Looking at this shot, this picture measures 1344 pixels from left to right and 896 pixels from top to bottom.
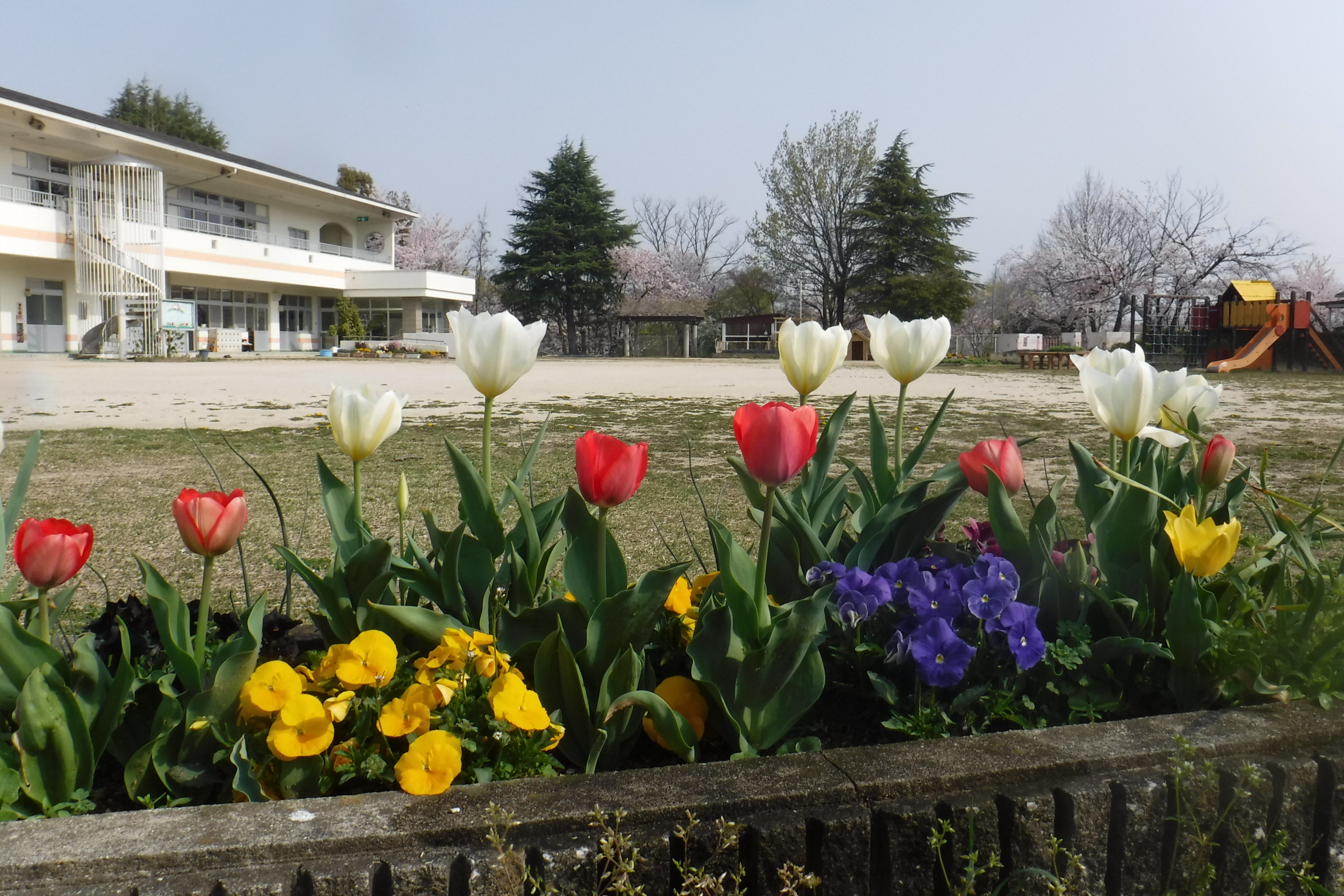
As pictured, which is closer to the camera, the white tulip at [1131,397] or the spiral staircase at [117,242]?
the white tulip at [1131,397]

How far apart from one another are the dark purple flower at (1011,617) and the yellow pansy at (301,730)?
0.92 metres

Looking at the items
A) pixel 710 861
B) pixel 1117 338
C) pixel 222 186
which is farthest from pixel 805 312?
pixel 710 861

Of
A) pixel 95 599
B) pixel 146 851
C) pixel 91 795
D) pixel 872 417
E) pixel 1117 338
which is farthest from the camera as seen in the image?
pixel 1117 338

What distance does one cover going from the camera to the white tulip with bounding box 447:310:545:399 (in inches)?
62.9

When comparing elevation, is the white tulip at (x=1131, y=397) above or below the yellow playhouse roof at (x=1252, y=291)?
below

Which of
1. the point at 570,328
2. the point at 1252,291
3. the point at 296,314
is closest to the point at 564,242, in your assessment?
the point at 570,328

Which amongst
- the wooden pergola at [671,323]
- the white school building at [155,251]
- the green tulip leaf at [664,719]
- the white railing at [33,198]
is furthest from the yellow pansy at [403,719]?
the wooden pergola at [671,323]

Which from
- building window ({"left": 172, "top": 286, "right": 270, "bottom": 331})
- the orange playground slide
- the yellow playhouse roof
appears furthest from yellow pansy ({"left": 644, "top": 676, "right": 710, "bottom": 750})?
building window ({"left": 172, "top": 286, "right": 270, "bottom": 331})

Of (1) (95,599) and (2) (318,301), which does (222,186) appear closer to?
(2) (318,301)

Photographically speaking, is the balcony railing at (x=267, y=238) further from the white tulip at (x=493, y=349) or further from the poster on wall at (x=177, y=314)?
the white tulip at (x=493, y=349)

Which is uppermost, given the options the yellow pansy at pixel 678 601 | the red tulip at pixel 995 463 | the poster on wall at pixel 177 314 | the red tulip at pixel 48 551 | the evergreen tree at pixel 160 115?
the evergreen tree at pixel 160 115

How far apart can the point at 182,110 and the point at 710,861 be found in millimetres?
59517

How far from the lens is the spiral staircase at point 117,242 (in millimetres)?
28688

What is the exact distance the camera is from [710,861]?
1.12m
